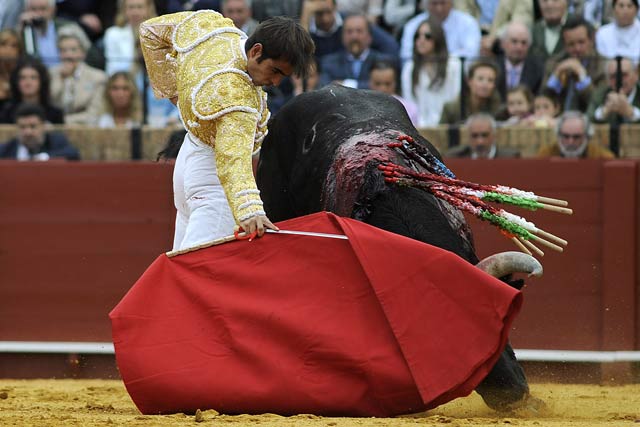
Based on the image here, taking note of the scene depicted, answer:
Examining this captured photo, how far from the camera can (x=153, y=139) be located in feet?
26.0

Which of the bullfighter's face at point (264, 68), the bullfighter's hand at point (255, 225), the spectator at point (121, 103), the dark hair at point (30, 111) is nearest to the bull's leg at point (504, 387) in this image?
the bullfighter's hand at point (255, 225)

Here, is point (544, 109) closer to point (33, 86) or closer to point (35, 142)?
point (35, 142)

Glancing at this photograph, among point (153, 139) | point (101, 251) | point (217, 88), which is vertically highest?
point (217, 88)

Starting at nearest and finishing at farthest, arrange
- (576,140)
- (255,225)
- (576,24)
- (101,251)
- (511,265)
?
(511,265) → (255,225) → (101,251) → (576,140) → (576,24)

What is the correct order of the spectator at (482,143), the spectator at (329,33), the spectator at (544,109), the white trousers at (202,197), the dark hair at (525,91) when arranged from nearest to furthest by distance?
the white trousers at (202,197), the spectator at (482,143), the spectator at (544,109), the dark hair at (525,91), the spectator at (329,33)

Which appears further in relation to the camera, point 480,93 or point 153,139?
point 153,139

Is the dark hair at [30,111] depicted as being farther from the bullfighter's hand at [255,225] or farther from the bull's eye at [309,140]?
the bullfighter's hand at [255,225]

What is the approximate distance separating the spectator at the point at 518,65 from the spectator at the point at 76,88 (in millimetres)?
2617

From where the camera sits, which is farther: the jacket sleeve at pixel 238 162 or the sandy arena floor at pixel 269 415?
the jacket sleeve at pixel 238 162

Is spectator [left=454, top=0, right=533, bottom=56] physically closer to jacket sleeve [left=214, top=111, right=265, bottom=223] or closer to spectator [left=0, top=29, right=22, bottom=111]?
spectator [left=0, top=29, right=22, bottom=111]

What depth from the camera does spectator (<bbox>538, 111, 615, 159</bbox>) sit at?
714 centimetres

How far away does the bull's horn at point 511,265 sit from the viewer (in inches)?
159

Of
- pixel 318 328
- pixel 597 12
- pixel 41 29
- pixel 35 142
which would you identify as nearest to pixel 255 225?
pixel 318 328

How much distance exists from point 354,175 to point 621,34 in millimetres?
3899
